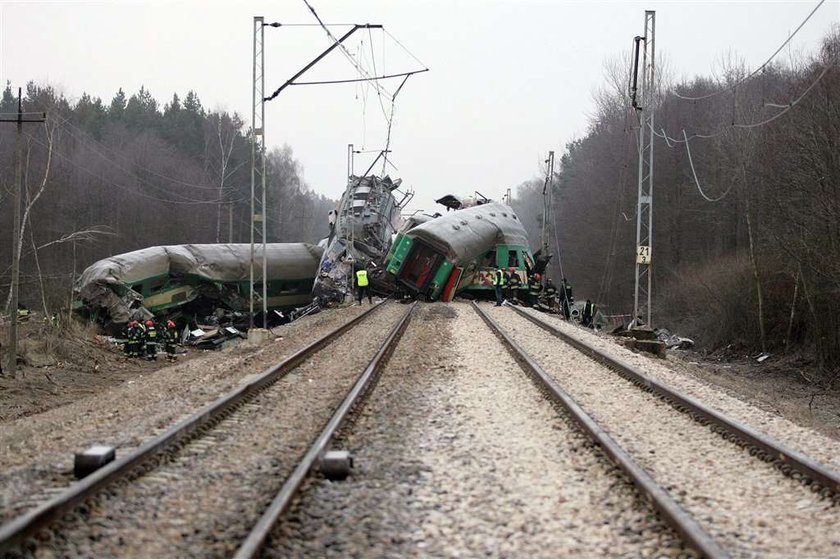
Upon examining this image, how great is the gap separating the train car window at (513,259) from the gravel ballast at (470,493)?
70.7ft

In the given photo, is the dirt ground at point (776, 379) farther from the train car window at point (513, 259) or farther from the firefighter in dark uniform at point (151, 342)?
the firefighter in dark uniform at point (151, 342)

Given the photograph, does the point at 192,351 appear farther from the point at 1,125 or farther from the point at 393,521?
the point at 1,125

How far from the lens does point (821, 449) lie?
6.98 m

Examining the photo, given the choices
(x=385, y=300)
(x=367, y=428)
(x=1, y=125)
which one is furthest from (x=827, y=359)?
(x=1, y=125)

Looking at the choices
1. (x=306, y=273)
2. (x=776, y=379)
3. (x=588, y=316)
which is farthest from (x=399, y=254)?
(x=776, y=379)

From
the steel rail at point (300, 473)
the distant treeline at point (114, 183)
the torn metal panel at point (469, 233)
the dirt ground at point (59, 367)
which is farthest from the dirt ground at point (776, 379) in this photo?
the distant treeline at point (114, 183)

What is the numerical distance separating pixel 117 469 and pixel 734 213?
36650mm

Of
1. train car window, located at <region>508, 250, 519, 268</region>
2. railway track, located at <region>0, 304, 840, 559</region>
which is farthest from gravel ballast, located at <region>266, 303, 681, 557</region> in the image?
train car window, located at <region>508, 250, 519, 268</region>

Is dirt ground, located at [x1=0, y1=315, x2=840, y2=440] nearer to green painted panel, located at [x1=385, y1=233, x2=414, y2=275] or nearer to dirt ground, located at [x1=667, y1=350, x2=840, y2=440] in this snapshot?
dirt ground, located at [x1=667, y1=350, x2=840, y2=440]

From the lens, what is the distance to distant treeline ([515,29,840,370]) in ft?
69.8

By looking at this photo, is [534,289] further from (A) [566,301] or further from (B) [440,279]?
(B) [440,279]

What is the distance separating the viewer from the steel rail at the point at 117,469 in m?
3.96

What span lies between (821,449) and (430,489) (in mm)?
3986

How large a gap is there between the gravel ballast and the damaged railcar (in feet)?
56.3
